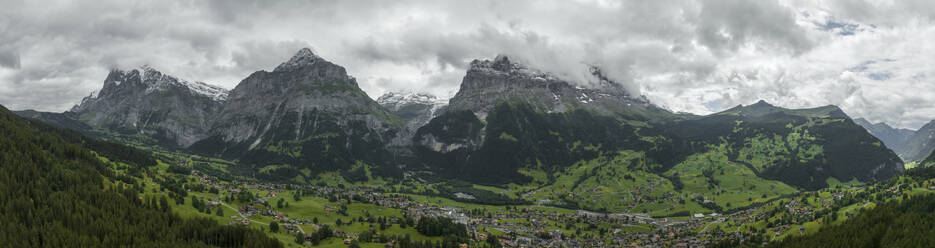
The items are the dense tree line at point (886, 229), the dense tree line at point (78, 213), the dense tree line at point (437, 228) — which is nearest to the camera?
the dense tree line at point (78, 213)

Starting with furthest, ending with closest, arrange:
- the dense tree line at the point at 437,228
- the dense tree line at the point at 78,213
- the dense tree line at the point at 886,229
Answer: the dense tree line at the point at 437,228
the dense tree line at the point at 886,229
the dense tree line at the point at 78,213

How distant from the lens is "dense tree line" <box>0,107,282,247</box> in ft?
322

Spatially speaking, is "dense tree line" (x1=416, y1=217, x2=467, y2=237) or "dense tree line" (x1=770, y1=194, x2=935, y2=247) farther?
"dense tree line" (x1=416, y1=217, x2=467, y2=237)

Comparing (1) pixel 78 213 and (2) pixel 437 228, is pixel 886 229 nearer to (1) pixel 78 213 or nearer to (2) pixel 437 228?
(2) pixel 437 228

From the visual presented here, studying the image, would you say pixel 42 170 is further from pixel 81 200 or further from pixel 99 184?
pixel 81 200

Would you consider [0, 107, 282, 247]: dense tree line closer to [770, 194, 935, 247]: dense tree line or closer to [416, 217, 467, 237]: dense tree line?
[416, 217, 467, 237]: dense tree line

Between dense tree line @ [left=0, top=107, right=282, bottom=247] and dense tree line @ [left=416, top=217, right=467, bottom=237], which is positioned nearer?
dense tree line @ [left=0, top=107, right=282, bottom=247]

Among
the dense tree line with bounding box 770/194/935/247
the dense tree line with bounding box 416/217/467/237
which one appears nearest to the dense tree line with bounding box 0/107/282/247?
the dense tree line with bounding box 416/217/467/237

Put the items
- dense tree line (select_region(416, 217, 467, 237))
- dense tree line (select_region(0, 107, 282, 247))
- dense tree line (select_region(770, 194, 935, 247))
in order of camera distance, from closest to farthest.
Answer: dense tree line (select_region(0, 107, 282, 247)) < dense tree line (select_region(770, 194, 935, 247)) < dense tree line (select_region(416, 217, 467, 237))

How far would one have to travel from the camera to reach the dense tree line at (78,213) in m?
98.2

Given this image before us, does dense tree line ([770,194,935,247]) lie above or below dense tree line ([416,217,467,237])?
above

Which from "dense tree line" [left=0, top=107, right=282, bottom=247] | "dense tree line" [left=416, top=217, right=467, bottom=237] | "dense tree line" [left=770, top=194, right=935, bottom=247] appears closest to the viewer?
"dense tree line" [left=0, top=107, right=282, bottom=247]

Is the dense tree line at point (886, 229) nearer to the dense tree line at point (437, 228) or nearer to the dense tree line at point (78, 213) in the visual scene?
the dense tree line at point (437, 228)

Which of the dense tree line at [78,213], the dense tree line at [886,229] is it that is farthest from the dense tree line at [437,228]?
the dense tree line at [886,229]
